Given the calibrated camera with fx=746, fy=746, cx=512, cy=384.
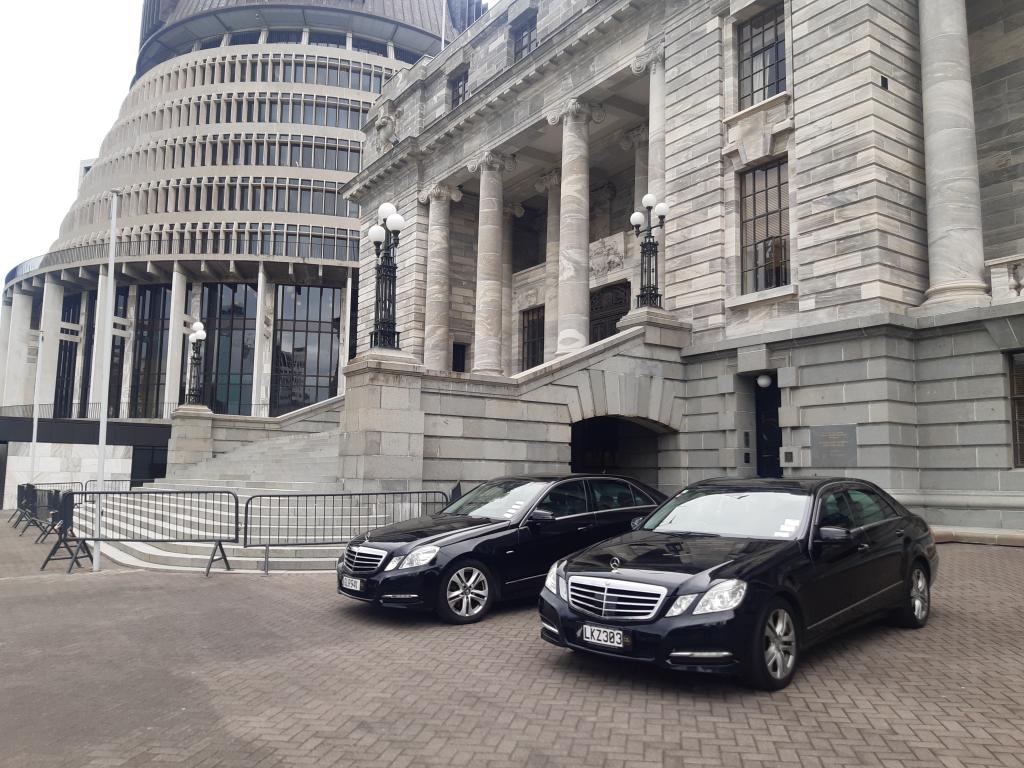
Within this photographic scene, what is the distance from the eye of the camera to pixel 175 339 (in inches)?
2093

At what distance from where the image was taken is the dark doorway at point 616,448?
19656 mm

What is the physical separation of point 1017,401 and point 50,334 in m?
63.6

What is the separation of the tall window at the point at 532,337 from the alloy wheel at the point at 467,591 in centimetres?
2136

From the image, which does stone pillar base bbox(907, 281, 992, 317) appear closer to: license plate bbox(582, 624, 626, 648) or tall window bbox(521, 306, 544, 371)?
license plate bbox(582, 624, 626, 648)

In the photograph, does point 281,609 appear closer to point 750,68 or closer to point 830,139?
point 830,139

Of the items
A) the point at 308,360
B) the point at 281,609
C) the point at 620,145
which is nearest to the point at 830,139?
the point at 620,145

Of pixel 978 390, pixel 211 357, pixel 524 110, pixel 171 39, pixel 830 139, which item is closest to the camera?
pixel 978 390

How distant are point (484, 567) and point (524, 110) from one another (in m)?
20.1

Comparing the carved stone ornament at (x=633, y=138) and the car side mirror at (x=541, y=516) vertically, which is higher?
the carved stone ornament at (x=633, y=138)

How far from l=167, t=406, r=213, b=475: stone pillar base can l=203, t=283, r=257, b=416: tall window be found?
29513 mm

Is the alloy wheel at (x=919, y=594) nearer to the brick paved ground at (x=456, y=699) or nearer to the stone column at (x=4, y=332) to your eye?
the brick paved ground at (x=456, y=699)

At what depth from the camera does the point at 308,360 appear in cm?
5566

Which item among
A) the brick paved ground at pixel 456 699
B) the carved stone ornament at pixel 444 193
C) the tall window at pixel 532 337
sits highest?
the carved stone ornament at pixel 444 193

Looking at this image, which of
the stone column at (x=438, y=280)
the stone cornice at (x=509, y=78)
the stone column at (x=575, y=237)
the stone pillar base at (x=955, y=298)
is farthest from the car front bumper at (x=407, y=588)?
the stone column at (x=438, y=280)
